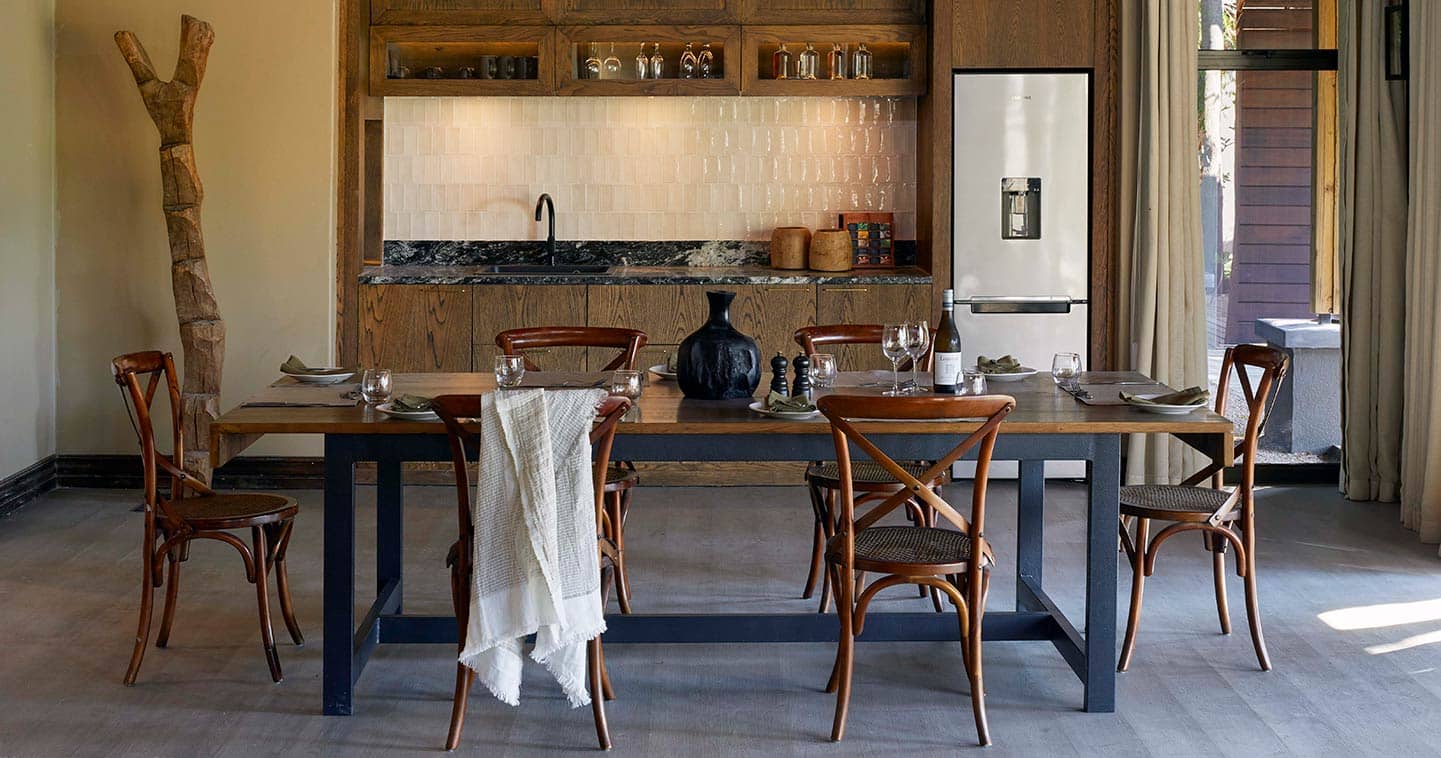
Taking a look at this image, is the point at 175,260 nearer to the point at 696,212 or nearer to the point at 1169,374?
the point at 696,212

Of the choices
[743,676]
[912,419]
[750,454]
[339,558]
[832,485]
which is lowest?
[743,676]

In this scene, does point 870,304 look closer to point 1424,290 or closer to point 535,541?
point 1424,290

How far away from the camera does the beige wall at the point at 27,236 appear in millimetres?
5957

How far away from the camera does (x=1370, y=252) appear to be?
20.3 feet

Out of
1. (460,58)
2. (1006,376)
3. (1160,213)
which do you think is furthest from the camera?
(460,58)

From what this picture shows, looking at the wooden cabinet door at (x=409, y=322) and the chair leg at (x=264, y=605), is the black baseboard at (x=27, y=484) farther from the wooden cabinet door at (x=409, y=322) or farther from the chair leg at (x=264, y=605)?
the chair leg at (x=264, y=605)

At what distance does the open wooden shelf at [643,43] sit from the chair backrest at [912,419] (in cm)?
344

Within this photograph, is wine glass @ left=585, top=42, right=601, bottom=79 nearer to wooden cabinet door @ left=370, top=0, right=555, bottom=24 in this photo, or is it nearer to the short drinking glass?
wooden cabinet door @ left=370, top=0, right=555, bottom=24

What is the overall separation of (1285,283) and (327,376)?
4.45 meters

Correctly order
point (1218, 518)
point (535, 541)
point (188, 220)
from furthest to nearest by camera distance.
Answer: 1. point (188, 220)
2. point (1218, 518)
3. point (535, 541)

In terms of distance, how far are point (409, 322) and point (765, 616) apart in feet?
10.1

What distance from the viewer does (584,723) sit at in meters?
3.69

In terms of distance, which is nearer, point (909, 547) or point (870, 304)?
point (909, 547)

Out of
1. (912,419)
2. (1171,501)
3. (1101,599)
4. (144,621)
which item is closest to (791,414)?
(912,419)
